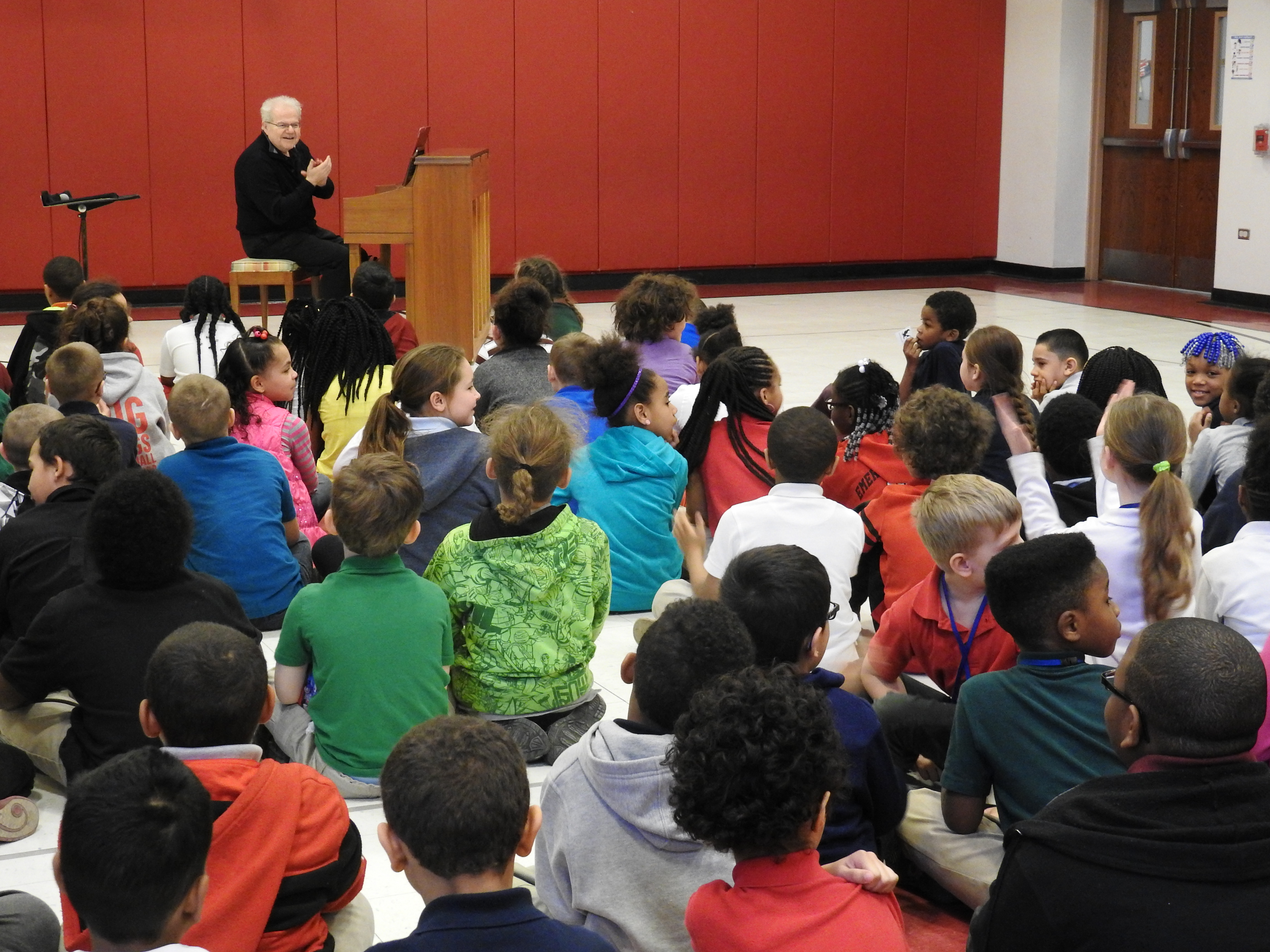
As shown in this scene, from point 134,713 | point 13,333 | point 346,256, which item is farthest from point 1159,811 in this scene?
point 13,333

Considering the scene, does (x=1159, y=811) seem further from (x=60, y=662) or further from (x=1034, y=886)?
(x=60, y=662)

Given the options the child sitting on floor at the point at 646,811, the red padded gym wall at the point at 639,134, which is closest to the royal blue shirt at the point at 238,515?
the child sitting on floor at the point at 646,811

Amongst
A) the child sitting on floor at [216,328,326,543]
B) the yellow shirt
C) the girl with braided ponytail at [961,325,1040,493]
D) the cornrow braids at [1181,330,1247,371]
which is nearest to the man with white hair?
the yellow shirt

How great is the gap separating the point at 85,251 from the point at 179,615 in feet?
19.9

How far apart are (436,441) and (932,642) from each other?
5.10 feet

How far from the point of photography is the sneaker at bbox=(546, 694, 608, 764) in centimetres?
310

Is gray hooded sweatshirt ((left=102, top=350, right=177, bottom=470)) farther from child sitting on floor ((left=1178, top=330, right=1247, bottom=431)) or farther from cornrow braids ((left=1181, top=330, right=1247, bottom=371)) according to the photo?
cornrow braids ((left=1181, top=330, right=1247, bottom=371))

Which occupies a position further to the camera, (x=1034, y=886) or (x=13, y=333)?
(x=13, y=333)

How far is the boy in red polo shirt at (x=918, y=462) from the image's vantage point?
3260 millimetres

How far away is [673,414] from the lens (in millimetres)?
4125

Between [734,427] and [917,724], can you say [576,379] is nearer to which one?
[734,427]

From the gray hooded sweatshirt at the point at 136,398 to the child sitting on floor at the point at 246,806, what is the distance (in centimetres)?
270

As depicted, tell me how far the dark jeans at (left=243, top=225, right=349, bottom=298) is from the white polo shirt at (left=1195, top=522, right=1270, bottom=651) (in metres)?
5.90

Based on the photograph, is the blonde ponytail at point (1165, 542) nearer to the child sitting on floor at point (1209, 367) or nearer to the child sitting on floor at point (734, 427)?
the child sitting on floor at point (734, 427)
